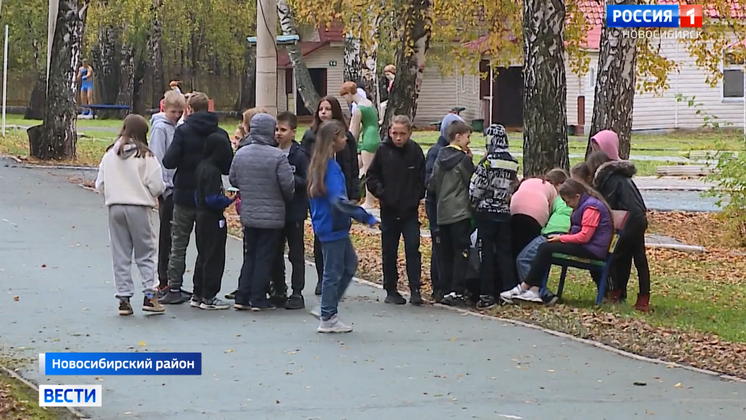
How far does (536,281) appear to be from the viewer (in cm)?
1159

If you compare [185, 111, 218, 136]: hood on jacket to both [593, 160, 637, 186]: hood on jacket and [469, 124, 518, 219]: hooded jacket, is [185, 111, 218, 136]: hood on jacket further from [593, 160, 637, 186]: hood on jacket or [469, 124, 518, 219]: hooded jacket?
[593, 160, 637, 186]: hood on jacket

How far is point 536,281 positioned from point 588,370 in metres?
2.67

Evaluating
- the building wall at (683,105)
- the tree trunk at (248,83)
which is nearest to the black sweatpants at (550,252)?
the building wall at (683,105)

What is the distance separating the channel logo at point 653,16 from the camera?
19.0 m

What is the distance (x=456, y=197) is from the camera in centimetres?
1155

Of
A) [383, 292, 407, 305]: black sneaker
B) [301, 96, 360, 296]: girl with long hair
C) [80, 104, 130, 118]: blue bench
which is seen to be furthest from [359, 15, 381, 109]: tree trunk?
[80, 104, 130, 118]: blue bench

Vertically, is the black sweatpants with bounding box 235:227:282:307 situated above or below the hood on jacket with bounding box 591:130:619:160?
below

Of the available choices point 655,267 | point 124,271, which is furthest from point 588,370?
point 655,267

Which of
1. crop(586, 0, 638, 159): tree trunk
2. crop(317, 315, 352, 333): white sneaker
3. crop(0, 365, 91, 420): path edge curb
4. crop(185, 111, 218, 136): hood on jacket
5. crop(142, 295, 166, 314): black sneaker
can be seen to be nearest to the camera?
crop(0, 365, 91, 420): path edge curb

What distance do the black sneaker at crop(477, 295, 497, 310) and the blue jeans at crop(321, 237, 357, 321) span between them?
1.63 metres

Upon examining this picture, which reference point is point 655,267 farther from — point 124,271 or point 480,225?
point 124,271

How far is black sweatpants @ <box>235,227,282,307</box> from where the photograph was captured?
36.4 feet

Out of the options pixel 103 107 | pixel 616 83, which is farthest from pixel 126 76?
pixel 616 83

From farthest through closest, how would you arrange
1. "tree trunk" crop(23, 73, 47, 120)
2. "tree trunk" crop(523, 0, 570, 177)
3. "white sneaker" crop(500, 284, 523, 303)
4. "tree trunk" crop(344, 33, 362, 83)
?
"tree trunk" crop(23, 73, 47, 120)
"tree trunk" crop(344, 33, 362, 83)
"tree trunk" crop(523, 0, 570, 177)
"white sneaker" crop(500, 284, 523, 303)
